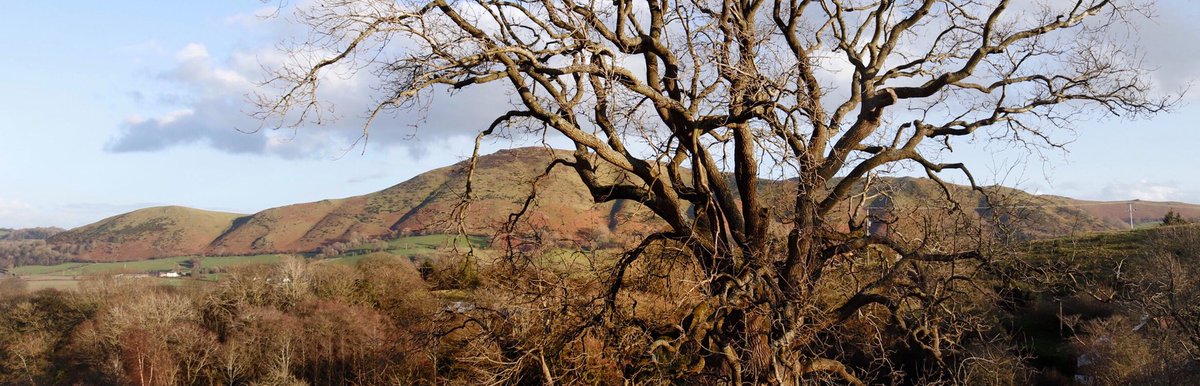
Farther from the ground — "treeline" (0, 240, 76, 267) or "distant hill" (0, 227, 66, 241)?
"distant hill" (0, 227, 66, 241)

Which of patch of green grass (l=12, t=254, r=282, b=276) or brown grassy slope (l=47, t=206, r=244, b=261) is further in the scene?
brown grassy slope (l=47, t=206, r=244, b=261)

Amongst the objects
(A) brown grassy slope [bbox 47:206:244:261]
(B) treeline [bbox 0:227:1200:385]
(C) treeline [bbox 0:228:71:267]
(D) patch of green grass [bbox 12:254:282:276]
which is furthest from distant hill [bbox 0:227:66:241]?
(B) treeline [bbox 0:227:1200:385]

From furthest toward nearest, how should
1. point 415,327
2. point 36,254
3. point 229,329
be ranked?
point 36,254 → point 229,329 → point 415,327

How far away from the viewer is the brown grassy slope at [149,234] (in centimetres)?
13488

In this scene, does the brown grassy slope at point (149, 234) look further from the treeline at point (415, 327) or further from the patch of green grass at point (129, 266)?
the treeline at point (415, 327)

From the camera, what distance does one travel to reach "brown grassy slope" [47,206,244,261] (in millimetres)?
134875

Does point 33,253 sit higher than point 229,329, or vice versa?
point 33,253

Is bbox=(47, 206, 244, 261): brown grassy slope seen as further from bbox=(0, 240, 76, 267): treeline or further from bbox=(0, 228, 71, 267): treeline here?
bbox=(0, 228, 71, 267): treeline

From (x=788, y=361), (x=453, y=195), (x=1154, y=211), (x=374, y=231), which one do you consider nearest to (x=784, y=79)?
(x=788, y=361)

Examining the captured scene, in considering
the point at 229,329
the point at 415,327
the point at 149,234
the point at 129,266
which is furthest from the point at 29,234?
the point at 415,327

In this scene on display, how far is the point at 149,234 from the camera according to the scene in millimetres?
146500

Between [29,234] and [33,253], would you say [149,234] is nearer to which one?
[33,253]

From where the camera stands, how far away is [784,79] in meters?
6.54

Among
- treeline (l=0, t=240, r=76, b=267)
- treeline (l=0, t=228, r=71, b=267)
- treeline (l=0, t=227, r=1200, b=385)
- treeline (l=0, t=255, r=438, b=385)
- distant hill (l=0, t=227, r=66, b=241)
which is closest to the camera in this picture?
treeline (l=0, t=227, r=1200, b=385)
